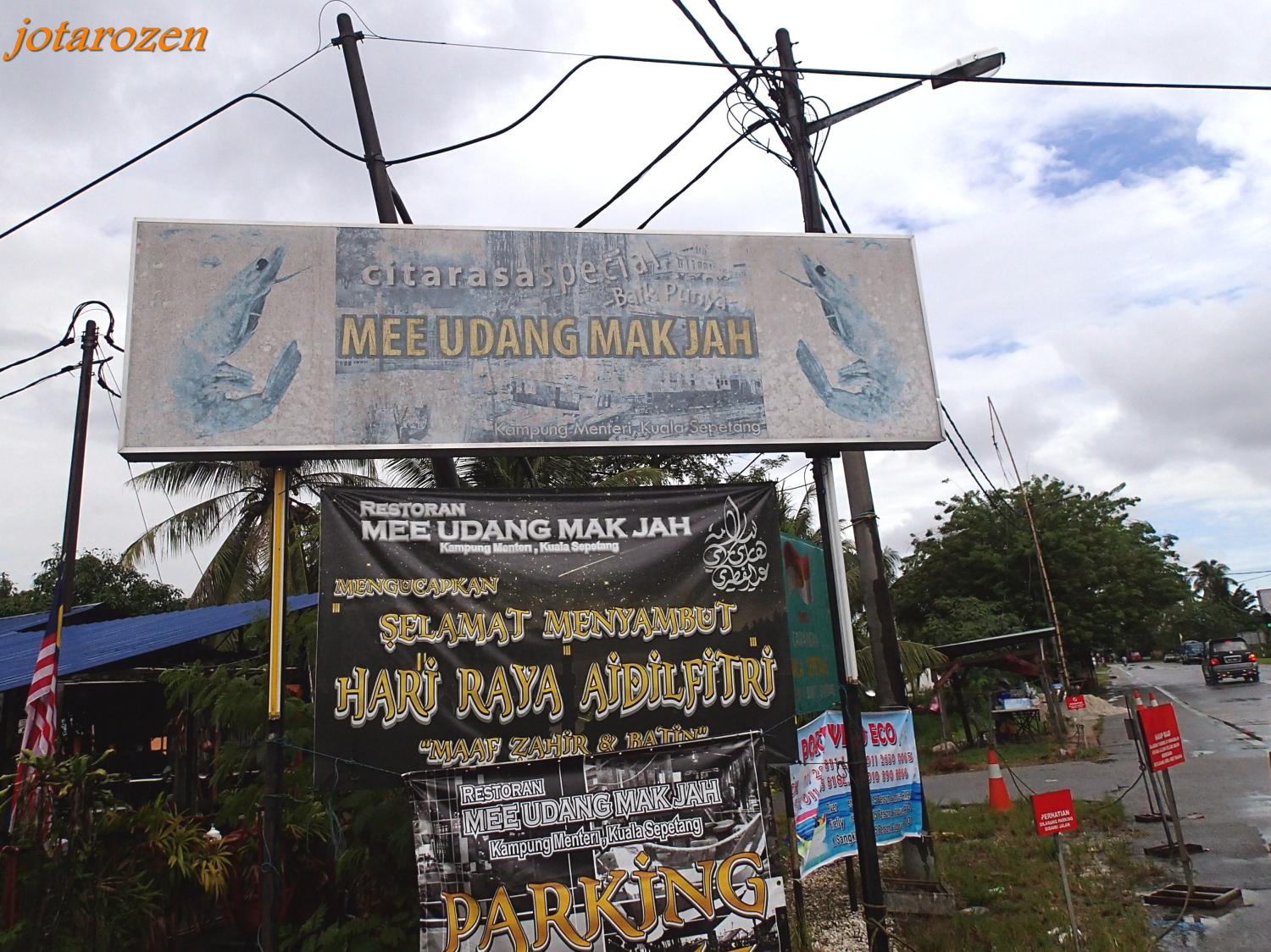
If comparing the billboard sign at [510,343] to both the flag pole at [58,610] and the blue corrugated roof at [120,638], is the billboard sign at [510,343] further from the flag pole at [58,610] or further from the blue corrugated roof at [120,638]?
the flag pole at [58,610]

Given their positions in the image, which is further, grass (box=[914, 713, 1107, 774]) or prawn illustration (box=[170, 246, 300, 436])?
grass (box=[914, 713, 1107, 774])

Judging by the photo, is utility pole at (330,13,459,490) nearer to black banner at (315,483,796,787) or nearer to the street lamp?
black banner at (315,483,796,787)

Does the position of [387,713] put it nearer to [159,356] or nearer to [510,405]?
[510,405]

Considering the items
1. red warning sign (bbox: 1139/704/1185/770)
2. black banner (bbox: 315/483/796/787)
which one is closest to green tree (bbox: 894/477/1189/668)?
red warning sign (bbox: 1139/704/1185/770)

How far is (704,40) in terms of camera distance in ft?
25.8

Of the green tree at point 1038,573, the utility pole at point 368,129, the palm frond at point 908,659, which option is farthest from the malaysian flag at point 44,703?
the green tree at point 1038,573

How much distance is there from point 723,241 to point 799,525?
552 inches

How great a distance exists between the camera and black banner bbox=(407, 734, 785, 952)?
4.91 m

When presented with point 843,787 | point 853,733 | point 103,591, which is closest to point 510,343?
point 853,733

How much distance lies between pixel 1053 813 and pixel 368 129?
7.42 m

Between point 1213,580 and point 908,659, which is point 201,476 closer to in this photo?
point 908,659

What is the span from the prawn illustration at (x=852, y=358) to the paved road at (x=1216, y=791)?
173 inches

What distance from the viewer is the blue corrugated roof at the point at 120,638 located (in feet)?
33.3

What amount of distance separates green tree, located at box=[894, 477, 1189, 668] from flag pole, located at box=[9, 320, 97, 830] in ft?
79.0
